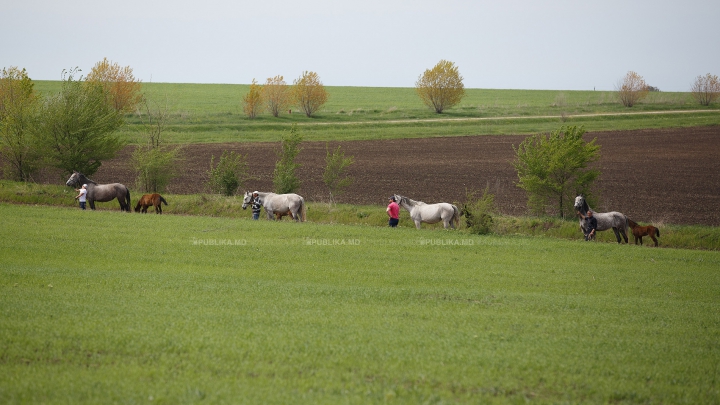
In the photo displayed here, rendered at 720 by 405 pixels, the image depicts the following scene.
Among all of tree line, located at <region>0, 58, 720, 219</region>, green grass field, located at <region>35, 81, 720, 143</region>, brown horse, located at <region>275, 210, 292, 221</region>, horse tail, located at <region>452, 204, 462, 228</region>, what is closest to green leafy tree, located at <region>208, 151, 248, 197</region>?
tree line, located at <region>0, 58, 720, 219</region>

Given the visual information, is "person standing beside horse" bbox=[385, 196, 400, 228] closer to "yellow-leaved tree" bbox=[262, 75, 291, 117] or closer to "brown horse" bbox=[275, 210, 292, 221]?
"brown horse" bbox=[275, 210, 292, 221]

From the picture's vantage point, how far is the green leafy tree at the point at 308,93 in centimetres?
8744

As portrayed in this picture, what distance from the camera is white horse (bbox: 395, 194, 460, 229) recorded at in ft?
92.0

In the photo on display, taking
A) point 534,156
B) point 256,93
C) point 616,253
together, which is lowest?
point 616,253

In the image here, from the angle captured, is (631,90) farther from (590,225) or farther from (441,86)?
(590,225)

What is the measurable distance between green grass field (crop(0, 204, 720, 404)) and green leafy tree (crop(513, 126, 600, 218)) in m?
7.19

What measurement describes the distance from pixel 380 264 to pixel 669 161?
130 ft

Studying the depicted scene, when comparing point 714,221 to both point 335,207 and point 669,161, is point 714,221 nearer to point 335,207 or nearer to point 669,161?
point 335,207

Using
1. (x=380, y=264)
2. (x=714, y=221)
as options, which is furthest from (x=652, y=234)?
(x=380, y=264)

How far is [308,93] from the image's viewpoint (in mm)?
87500

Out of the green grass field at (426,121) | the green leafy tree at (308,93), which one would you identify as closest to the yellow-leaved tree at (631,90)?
the green grass field at (426,121)

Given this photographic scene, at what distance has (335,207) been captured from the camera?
32.3 m

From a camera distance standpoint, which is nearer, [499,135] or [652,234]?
[652,234]

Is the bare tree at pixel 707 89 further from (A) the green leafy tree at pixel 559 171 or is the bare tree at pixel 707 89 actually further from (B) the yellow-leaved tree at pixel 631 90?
(A) the green leafy tree at pixel 559 171
